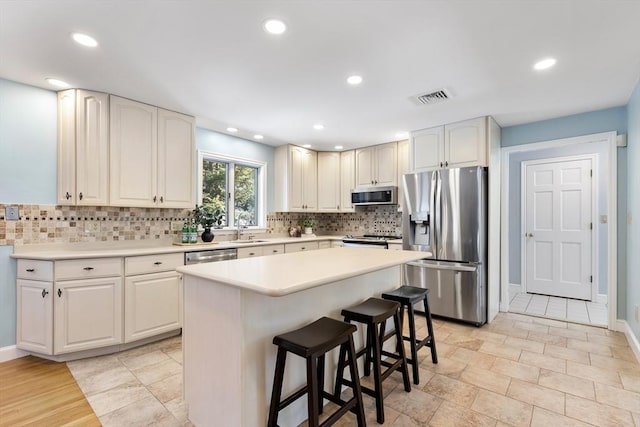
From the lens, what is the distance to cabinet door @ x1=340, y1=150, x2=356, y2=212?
5.06m

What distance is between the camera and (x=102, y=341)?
8.57ft

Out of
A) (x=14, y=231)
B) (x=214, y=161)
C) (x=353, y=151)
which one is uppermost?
(x=353, y=151)

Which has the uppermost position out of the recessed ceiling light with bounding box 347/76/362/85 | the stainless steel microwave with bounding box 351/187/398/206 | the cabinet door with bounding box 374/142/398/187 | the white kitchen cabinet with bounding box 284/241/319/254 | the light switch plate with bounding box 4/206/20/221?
the recessed ceiling light with bounding box 347/76/362/85

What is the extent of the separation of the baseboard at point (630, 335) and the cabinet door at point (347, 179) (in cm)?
340

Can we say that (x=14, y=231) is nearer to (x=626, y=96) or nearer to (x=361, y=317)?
(x=361, y=317)

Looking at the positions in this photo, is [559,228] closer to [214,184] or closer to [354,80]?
[354,80]

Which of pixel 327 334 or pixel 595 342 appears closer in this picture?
pixel 327 334

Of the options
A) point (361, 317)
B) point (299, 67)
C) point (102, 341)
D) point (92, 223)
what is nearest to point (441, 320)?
point (361, 317)

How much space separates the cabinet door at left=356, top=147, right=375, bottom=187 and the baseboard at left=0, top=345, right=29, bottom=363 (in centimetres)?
429

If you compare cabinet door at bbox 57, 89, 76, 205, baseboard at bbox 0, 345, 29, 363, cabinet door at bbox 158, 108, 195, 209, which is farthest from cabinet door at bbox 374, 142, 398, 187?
baseboard at bbox 0, 345, 29, 363

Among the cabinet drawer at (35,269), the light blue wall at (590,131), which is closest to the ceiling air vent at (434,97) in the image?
the light blue wall at (590,131)

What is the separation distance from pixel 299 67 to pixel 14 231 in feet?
9.11

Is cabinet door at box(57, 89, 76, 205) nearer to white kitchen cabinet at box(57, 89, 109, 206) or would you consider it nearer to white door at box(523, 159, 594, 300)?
white kitchen cabinet at box(57, 89, 109, 206)

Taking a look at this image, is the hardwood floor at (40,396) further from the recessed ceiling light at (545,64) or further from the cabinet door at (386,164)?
the cabinet door at (386,164)
